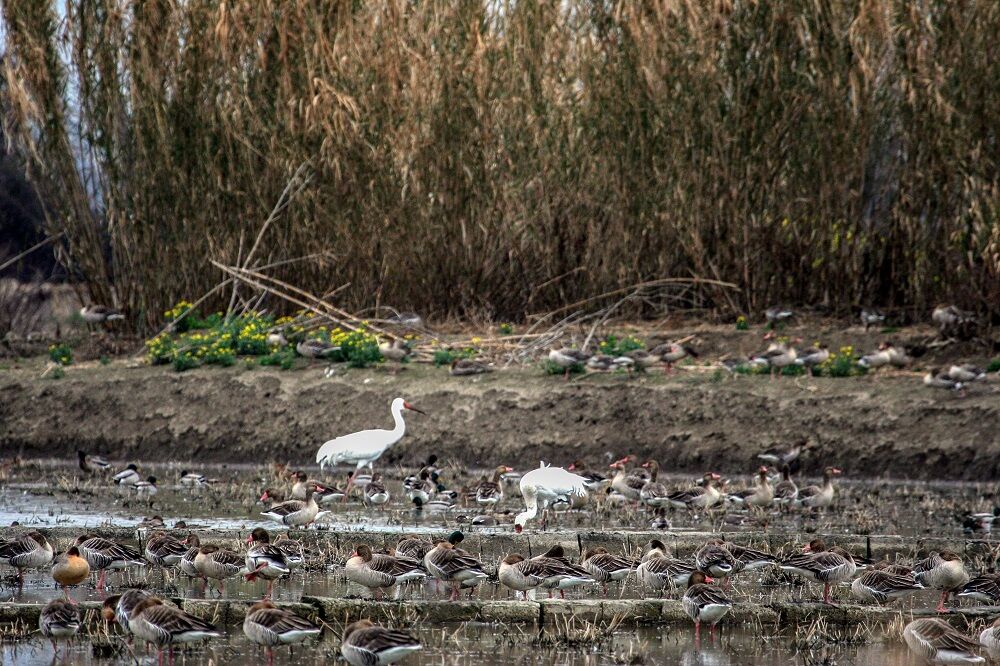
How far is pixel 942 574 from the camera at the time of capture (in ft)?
35.8

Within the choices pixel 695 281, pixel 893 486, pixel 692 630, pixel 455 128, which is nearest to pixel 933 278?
pixel 695 281

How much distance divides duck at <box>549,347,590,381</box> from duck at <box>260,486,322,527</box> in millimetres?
6212

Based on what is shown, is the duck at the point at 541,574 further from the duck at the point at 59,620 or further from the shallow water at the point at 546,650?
the duck at the point at 59,620

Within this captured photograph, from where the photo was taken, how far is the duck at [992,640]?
9.09 m

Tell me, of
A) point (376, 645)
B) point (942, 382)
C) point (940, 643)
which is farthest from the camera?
point (942, 382)

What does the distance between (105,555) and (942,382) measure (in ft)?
35.2

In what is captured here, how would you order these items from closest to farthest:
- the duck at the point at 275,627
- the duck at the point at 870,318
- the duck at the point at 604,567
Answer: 1. the duck at the point at 275,627
2. the duck at the point at 604,567
3. the duck at the point at 870,318

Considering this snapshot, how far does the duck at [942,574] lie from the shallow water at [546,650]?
1236mm

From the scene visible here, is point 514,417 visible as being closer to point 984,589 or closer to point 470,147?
point 470,147

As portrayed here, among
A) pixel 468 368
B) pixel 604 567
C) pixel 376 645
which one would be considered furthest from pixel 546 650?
pixel 468 368

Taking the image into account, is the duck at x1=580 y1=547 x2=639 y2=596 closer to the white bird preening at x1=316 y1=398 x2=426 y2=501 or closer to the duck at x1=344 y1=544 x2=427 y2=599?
the duck at x1=344 y1=544 x2=427 y2=599

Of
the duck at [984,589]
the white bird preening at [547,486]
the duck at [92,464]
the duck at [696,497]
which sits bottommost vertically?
the duck at [92,464]

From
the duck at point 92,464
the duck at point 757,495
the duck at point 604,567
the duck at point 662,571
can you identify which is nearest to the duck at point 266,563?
the duck at point 604,567

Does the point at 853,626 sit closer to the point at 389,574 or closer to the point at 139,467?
the point at 389,574
